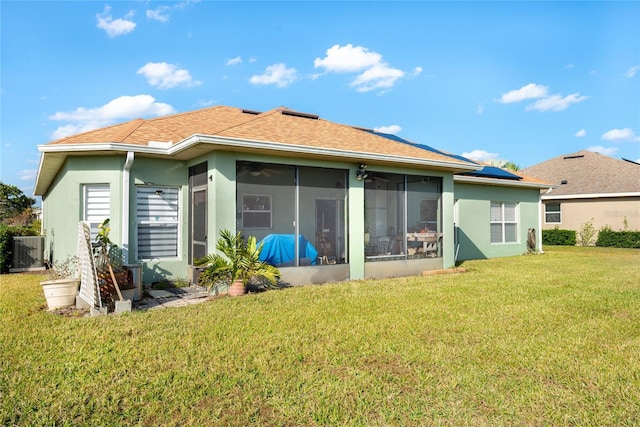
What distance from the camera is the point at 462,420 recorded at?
3.02 m

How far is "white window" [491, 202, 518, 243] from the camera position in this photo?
1505 cm

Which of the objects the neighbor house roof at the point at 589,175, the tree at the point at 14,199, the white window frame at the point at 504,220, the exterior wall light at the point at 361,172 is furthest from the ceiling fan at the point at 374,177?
the tree at the point at 14,199

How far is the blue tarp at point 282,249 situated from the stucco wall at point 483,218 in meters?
7.01

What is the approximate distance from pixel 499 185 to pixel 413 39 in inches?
241

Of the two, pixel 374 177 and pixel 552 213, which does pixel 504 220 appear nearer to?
pixel 374 177

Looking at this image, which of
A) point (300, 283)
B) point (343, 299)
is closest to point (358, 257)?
point (300, 283)

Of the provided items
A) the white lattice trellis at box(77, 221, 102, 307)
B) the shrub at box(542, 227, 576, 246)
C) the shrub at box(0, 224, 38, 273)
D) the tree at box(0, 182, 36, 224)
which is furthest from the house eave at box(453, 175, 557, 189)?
the tree at box(0, 182, 36, 224)

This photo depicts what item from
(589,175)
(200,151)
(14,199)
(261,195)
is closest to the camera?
(200,151)

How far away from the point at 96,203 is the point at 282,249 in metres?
4.11

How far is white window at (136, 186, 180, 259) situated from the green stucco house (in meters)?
0.02

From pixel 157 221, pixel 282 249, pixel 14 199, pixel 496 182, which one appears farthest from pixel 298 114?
pixel 14 199

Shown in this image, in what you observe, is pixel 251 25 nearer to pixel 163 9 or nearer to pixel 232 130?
pixel 163 9

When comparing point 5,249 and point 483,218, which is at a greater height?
point 483,218

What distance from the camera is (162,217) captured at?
907cm
